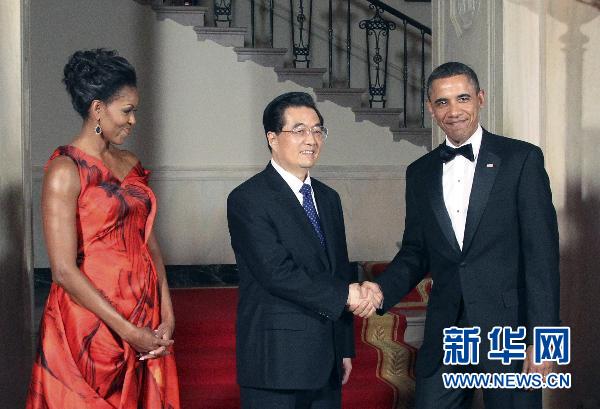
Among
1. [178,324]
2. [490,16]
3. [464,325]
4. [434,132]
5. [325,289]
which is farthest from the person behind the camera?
[178,324]

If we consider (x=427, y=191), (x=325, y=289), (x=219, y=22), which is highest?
(x=219, y=22)

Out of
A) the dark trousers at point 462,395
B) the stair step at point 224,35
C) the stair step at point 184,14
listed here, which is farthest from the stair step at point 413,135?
the dark trousers at point 462,395

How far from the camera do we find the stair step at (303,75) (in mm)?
7664

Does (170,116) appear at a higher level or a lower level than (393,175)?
higher

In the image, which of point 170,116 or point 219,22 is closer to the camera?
point 170,116

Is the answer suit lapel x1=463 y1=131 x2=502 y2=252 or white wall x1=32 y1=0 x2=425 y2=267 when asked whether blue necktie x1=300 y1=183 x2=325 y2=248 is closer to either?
suit lapel x1=463 y1=131 x2=502 y2=252

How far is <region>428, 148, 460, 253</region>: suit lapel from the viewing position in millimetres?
3039

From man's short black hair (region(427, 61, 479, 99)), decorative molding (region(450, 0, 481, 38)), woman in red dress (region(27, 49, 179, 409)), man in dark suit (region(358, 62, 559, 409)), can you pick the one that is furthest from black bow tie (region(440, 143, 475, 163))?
decorative molding (region(450, 0, 481, 38))

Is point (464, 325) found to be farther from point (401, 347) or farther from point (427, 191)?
point (401, 347)

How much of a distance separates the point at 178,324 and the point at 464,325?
2.51 metres

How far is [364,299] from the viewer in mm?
3004

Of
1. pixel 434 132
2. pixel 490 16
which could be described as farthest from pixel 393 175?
pixel 490 16

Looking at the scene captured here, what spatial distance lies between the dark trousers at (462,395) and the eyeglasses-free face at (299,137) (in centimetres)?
77

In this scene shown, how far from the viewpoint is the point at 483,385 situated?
296cm
